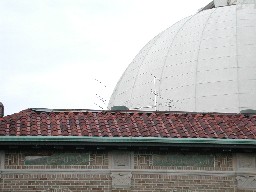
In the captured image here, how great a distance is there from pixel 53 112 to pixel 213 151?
5477 mm

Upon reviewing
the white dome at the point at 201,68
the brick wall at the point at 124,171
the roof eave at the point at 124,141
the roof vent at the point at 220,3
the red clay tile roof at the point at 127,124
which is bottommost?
the brick wall at the point at 124,171

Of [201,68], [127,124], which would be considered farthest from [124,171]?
[201,68]

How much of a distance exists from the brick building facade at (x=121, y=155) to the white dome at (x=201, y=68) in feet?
36.3

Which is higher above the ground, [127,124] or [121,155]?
[127,124]

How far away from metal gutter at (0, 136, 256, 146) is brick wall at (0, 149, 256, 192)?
0.53 m

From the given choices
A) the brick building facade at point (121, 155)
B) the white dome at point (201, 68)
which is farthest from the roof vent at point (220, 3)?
the brick building facade at point (121, 155)

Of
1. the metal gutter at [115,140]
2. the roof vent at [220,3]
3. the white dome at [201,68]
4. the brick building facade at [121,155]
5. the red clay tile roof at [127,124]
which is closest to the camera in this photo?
the metal gutter at [115,140]

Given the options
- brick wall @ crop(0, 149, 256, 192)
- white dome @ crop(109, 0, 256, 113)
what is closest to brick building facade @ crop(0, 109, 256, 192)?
brick wall @ crop(0, 149, 256, 192)

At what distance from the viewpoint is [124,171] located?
20.0 m

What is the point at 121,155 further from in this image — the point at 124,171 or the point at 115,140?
the point at 115,140

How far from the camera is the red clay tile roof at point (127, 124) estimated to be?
19953 mm

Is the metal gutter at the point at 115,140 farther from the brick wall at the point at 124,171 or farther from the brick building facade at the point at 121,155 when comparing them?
the brick wall at the point at 124,171

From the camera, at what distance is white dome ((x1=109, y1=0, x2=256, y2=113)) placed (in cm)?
3234

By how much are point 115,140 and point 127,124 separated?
1.34 meters
